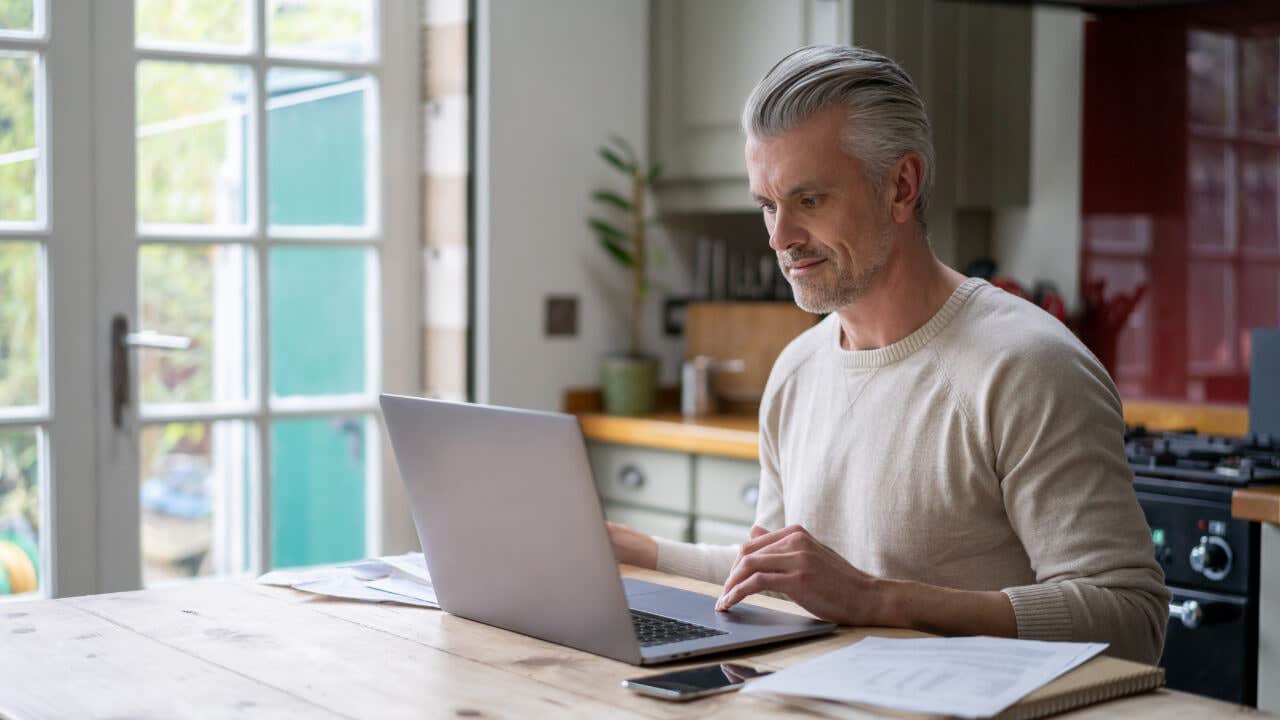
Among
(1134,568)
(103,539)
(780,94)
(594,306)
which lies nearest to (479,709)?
(1134,568)

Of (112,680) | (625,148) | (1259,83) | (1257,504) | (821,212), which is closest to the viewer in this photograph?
(112,680)

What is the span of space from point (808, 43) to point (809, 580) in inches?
85.5

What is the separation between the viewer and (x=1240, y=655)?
2381 millimetres

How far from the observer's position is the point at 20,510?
3.02 m

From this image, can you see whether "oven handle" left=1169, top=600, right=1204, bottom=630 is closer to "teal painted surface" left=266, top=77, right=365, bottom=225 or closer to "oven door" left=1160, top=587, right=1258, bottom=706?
"oven door" left=1160, top=587, right=1258, bottom=706

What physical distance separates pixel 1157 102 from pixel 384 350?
1.95 metres

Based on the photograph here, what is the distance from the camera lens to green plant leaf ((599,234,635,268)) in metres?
3.65

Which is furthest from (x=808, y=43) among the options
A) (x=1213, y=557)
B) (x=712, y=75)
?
(x=1213, y=557)

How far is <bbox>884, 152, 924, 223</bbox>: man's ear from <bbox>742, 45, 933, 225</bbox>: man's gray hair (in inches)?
0.5

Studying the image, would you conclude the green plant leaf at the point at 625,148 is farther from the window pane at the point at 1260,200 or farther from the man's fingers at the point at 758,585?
the man's fingers at the point at 758,585

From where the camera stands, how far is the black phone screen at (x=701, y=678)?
1.21 meters

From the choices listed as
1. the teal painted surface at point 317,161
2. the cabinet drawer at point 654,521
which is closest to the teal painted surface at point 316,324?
the teal painted surface at point 317,161

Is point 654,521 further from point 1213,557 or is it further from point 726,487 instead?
point 1213,557

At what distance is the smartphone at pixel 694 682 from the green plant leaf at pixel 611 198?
8.11 ft
